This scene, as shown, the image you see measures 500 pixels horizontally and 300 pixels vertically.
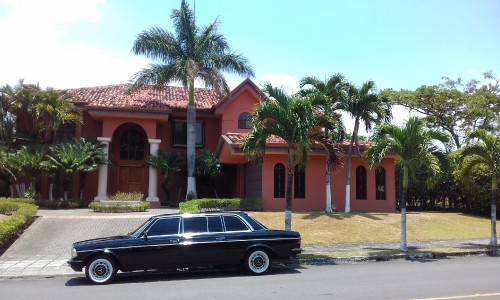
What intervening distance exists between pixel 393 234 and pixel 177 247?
1024cm

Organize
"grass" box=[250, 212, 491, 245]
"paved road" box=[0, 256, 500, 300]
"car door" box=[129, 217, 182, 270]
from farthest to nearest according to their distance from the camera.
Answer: "grass" box=[250, 212, 491, 245] → "car door" box=[129, 217, 182, 270] → "paved road" box=[0, 256, 500, 300]

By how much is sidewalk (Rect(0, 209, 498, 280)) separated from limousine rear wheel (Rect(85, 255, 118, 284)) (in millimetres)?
1702

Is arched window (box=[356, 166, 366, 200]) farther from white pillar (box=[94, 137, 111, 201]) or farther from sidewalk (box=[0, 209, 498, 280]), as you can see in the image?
white pillar (box=[94, 137, 111, 201])

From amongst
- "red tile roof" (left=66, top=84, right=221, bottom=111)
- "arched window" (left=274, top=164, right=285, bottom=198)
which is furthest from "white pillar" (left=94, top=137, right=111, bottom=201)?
"arched window" (left=274, top=164, right=285, bottom=198)

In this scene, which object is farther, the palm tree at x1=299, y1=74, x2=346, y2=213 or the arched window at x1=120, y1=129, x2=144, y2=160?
the arched window at x1=120, y1=129, x2=144, y2=160

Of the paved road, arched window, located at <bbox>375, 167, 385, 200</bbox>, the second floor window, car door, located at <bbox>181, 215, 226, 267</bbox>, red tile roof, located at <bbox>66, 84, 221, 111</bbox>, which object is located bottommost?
the paved road

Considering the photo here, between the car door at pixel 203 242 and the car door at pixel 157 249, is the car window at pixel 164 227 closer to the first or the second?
the car door at pixel 157 249

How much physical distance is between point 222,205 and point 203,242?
9850 mm

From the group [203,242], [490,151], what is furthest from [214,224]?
[490,151]

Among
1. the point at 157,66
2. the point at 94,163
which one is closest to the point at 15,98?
the point at 94,163

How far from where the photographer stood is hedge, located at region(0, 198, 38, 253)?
1477cm

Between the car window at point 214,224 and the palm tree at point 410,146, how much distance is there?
638cm

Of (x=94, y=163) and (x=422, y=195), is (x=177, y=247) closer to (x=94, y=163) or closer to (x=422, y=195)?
(x=94, y=163)

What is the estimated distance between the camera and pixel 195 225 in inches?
426
